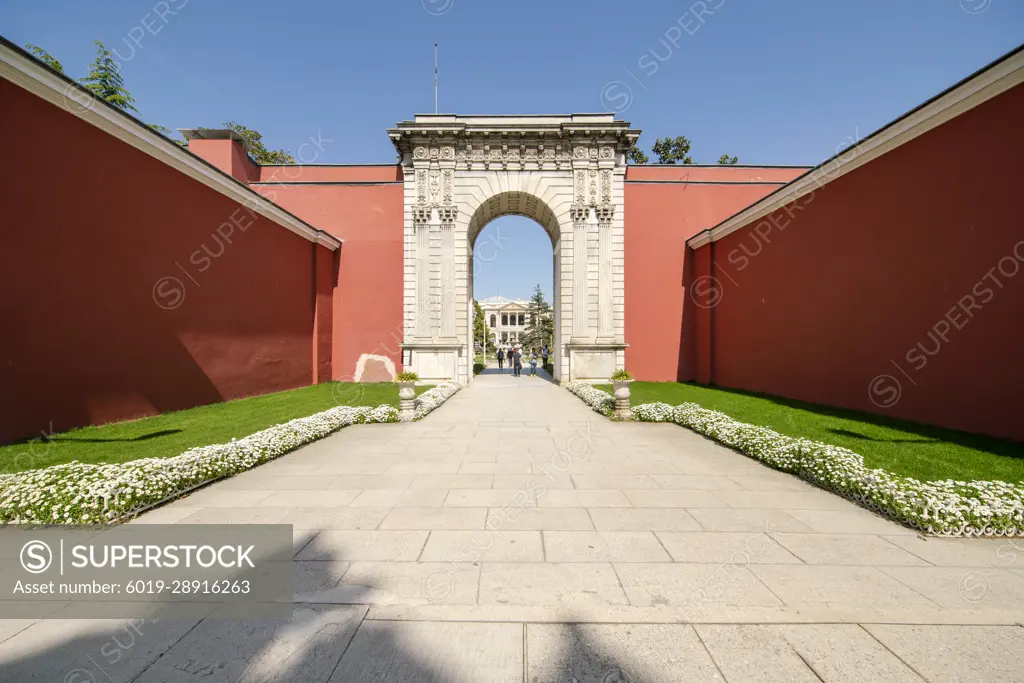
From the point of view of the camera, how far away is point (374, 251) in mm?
18531

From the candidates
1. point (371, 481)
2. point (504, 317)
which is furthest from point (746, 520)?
point (504, 317)

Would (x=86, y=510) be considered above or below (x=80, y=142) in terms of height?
below

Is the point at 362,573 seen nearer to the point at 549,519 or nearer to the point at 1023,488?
the point at 549,519

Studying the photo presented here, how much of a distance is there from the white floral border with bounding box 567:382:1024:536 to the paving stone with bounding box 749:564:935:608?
1.42m

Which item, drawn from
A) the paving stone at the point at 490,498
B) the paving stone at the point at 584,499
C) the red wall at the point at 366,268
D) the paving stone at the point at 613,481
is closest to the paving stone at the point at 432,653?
the paving stone at the point at 490,498

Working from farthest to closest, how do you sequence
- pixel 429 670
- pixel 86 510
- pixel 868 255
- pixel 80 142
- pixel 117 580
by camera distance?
pixel 868 255, pixel 80 142, pixel 86 510, pixel 117 580, pixel 429 670

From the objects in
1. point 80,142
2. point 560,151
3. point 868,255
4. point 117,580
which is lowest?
point 117,580

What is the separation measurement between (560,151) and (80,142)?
15498 mm

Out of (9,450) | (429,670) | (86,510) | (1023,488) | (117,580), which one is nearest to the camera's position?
(429,670)

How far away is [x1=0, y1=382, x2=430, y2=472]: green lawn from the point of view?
5855 mm

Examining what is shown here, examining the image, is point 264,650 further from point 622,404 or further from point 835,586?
point 622,404

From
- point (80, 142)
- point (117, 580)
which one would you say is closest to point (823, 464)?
point (117, 580)

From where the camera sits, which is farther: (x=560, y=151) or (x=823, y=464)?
(x=560, y=151)

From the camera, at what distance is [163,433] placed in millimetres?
7551
